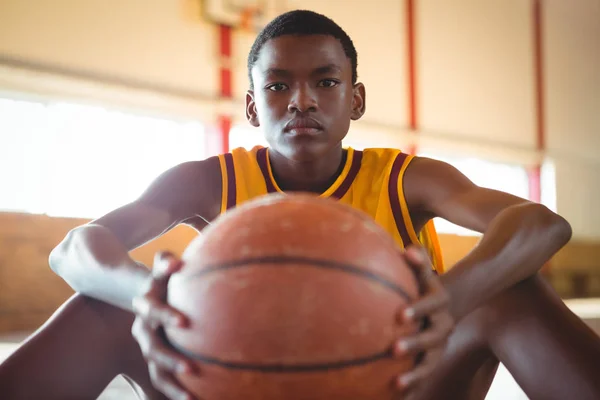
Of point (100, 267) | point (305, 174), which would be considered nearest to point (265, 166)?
point (305, 174)

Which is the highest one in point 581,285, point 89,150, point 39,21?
point 39,21

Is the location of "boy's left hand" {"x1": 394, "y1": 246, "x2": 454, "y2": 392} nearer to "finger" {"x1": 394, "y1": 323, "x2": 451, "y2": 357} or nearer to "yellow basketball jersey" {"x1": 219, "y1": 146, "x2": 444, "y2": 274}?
"finger" {"x1": 394, "y1": 323, "x2": 451, "y2": 357}

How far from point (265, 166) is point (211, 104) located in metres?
3.05

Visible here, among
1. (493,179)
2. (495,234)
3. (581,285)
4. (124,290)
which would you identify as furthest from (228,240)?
(581,285)

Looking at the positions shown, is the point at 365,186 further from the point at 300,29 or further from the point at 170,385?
the point at 170,385

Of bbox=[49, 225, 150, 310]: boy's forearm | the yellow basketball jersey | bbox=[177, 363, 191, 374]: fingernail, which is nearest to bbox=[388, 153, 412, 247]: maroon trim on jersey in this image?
the yellow basketball jersey

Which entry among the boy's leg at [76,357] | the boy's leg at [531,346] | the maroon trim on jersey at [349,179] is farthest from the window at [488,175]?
the boy's leg at [76,357]

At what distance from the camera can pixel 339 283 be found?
70 cm

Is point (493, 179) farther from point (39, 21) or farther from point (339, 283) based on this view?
point (339, 283)

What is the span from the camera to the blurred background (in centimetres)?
367

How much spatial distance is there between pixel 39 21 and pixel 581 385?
3780mm

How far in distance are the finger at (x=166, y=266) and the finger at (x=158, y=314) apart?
4 cm

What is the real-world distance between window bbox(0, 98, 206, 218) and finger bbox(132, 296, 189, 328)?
3.12 metres

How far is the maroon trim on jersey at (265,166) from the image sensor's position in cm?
138
